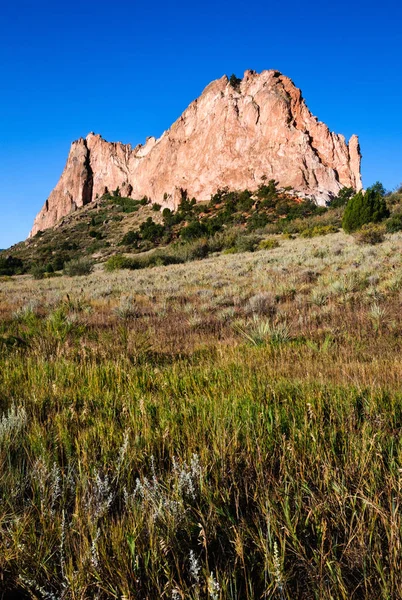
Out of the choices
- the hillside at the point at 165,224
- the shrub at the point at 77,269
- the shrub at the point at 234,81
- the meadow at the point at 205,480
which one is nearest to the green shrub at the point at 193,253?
the hillside at the point at 165,224

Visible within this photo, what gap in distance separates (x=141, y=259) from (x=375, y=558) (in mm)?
28575

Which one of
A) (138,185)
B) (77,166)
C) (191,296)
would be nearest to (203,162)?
(138,185)

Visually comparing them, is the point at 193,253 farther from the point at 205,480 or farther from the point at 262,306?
the point at 205,480

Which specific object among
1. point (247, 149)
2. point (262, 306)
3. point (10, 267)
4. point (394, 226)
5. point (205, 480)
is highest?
point (247, 149)

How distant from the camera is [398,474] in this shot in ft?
4.66

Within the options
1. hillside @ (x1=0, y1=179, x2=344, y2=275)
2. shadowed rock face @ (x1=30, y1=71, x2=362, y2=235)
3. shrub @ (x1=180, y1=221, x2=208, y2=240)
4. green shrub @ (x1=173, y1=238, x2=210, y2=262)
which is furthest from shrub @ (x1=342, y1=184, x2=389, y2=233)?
shadowed rock face @ (x1=30, y1=71, x2=362, y2=235)

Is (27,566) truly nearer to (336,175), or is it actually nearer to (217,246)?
(217,246)

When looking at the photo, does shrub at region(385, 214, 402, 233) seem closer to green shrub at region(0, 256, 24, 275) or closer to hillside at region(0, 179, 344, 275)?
hillside at region(0, 179, 344, 275)

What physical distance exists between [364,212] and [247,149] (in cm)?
6359

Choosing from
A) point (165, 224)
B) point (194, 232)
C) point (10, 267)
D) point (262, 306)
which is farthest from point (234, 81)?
point (262, 306)

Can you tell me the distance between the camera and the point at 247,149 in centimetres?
8306

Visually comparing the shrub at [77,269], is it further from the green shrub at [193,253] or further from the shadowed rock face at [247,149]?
the shadowed rock face at [247,149]

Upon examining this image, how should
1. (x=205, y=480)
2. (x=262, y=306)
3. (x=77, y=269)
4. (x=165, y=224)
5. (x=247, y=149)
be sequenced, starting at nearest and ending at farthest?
(x=205, y=480), (x=262, y=306), (x=77, y=269), (x=165, y=224), (x=247, y=149)

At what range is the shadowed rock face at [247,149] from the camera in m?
75.8
